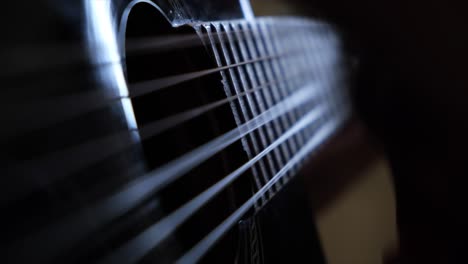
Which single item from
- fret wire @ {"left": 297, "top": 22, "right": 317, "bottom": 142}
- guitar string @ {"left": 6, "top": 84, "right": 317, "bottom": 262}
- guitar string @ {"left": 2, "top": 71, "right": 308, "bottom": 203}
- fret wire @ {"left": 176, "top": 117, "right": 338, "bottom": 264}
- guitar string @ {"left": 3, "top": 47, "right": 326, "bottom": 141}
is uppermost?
fret wire @ {"left": 297, "top": 22, "right": 317, "bottom": 142}

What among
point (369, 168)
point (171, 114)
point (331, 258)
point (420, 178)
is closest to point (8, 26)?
point (171, 114)

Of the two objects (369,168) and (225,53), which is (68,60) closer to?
(225,53)

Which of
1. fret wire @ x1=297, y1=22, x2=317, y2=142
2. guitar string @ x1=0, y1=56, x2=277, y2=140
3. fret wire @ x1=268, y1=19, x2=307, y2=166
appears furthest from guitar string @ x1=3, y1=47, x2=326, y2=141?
fret wire @ x1=297, y1=22, x2=317, y2=142

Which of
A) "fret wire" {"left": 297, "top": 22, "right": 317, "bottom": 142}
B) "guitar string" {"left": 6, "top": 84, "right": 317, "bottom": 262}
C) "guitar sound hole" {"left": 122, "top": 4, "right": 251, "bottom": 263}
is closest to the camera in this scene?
"guitar string" {"left": 6, "top": 84, "right": 317, "bottom": 262}

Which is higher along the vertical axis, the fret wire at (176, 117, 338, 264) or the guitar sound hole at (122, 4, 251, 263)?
the guitar sound hole at (122, 4, 251, 263)

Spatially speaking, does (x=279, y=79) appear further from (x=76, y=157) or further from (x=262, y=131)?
(x=76, y=157)

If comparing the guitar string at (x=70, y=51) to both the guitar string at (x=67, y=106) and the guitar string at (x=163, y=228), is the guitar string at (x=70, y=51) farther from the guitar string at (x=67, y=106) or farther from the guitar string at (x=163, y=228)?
the guitar string at (x=163, y=228)

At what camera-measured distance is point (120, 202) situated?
325mm

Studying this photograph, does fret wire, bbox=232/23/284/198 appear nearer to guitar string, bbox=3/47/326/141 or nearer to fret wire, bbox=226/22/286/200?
fret wire, bbox=226/22/286/200

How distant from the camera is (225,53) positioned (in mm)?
462

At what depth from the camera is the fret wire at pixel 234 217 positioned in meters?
0.37

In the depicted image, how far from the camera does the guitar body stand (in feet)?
0.94

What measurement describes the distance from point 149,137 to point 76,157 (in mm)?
83

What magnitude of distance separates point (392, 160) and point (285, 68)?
11.2 inches
